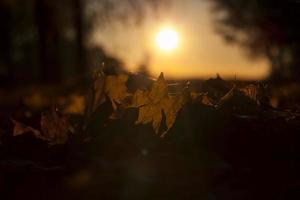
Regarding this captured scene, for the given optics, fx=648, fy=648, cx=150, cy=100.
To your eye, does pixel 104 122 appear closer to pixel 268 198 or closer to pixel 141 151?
pixel 141 151

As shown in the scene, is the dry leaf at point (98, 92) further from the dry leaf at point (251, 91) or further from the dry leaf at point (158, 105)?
the dry leaf at point (251, 91)

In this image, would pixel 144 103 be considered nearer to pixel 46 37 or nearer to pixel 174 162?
pixel 174 162

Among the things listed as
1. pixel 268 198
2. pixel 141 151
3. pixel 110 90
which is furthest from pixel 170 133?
pixel 268 198

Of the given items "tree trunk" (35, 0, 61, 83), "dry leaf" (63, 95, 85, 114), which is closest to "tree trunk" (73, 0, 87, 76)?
"tree trunk" (35, 0, 61, 83)

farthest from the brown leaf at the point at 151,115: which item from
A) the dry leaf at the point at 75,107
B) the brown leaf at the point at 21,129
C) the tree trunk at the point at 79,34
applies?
the tree trunk at the point at 79,34

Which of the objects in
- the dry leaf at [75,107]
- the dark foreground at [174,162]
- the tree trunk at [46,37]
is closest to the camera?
the dark foreground at [174,162]

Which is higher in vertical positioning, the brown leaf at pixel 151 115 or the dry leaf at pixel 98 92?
the dry leaf at pixel 98 92

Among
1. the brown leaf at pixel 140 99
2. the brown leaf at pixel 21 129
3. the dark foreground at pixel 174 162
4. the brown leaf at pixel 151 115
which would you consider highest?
the brown leaf at pixel 140 99

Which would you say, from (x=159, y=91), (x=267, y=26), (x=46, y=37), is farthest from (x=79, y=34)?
(x=159, y=91)

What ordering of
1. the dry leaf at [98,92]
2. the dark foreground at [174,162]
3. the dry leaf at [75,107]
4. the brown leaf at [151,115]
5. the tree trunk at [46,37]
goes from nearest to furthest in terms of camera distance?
the dark foreground at [174,162], the brown leaf at [151,115], the dry leaf at [98,92], the dry leaf at [75,107], the tree trunk at [46,37]

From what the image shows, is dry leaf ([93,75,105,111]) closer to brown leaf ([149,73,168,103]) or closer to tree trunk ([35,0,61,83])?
brown leaf ([149,73,168,103])
